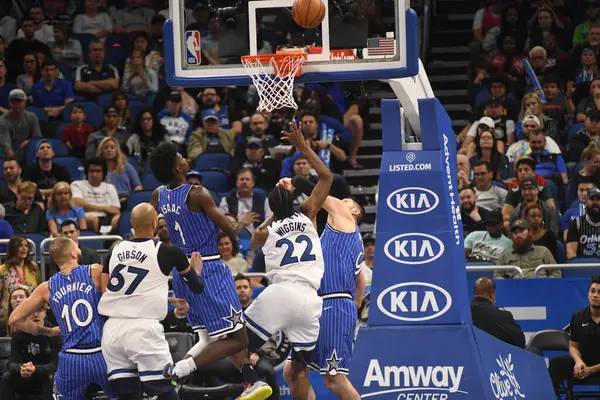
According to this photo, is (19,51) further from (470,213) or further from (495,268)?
(495,268)

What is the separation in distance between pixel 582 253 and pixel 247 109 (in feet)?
20.8

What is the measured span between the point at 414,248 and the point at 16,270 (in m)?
5.47

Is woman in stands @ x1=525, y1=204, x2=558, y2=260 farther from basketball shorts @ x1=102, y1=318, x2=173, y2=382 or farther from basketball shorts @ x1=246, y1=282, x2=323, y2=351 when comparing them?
basketball shorts @ x1=102, y1=318, x2=173, y2=382

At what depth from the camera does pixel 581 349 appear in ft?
43.8

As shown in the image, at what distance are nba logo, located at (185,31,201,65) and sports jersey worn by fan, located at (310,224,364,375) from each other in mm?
1974

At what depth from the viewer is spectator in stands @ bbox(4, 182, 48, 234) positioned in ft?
52.6

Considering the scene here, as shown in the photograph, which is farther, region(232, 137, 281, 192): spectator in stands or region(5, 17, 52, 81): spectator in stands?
region(5, 17, 52, 81): spectator in stands

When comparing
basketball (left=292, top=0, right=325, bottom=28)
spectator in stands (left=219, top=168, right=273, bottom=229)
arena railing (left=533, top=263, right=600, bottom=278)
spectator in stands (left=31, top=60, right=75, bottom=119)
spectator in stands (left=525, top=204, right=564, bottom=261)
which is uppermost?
basketball (left=292, top=0, right=325, bottom=28)

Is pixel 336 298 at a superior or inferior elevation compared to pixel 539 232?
superior

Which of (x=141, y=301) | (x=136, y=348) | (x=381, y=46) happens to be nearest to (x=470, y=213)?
(x=381, y=46)

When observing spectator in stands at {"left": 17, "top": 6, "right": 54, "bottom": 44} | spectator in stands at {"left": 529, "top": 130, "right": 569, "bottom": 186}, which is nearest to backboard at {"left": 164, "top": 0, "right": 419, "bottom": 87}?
spectator in stands at {"left": 529, "top": 130, "right": 569, "bottom": 186}

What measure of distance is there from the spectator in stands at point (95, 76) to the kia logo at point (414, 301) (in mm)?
10040

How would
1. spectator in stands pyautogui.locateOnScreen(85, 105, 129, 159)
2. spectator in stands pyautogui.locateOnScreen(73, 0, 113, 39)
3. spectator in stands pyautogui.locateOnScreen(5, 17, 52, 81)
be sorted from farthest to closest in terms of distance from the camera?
spectator in stands pyautogui.locateOnScreen(73, 0, 113, 39) → spectator in stands pyautogui.locateOnScreen(5, 17, 52, 81) → spectator in stands pyautogui.locateOnScreen(85, 105, 129, 159)

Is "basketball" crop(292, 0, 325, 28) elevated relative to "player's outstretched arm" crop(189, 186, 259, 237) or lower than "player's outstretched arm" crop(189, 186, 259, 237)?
elevated
